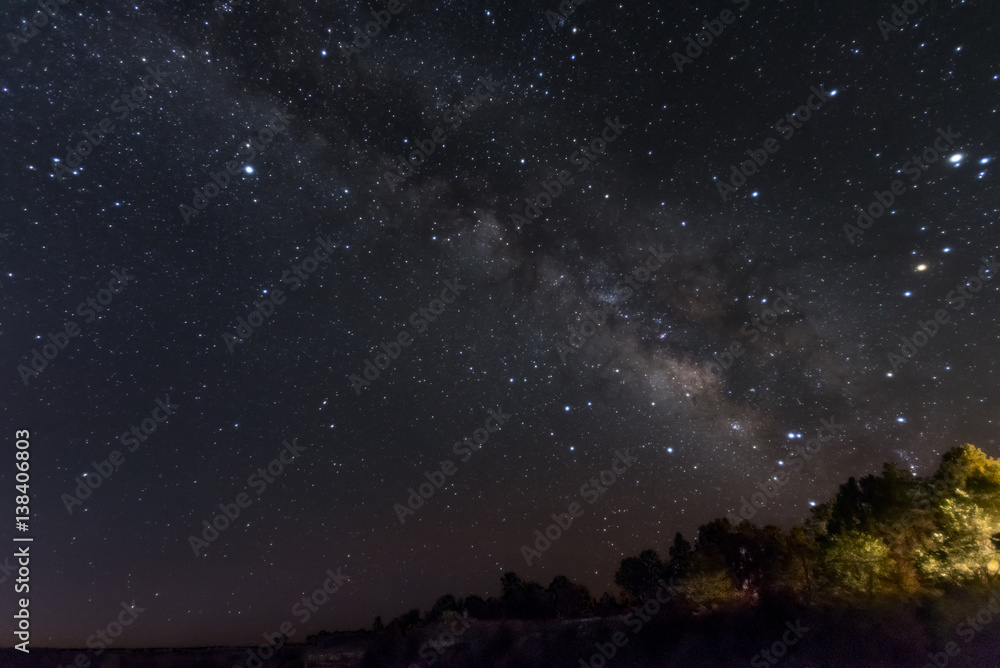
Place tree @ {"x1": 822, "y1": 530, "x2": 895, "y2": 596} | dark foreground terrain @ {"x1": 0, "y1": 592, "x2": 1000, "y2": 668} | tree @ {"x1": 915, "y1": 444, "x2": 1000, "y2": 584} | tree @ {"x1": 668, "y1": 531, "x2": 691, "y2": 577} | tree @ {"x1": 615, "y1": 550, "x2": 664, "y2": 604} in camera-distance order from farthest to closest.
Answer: tree @ {"x1": 615, "y1": 550, "x2": 664, "y2": 604} < tree @ {"x1": 668, "y1": 531, "x2": 691, "y2": 577} < tree @ {"x1": 822, "y1": 530, "x2": 895, "y2": 596} < dark foreground terrain @ {"x1": 0, "y1": 592, "x2": 1000, "y2": 668} < tree @ {"x1": 915, "y1": 444, "x2": 1000, "y2": 584}

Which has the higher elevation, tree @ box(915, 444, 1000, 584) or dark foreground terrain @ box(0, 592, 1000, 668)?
tree @ box(915, 444, 1000, 584)

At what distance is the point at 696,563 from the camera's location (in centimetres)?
3441

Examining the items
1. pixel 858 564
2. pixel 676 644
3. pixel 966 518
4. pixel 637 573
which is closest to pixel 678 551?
pixel 637 573

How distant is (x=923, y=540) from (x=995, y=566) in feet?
9.51

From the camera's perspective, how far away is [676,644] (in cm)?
2959

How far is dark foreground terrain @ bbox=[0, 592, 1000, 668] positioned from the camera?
21516 millimetres

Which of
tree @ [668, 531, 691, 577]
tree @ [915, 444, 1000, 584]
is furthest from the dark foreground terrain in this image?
tree @ [668, 531, 691, 577]

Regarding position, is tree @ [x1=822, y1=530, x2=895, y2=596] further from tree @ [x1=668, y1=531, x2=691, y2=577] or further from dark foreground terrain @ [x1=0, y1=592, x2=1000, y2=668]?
tree @ [x1=668, y1=531, x2=691, y2=577]

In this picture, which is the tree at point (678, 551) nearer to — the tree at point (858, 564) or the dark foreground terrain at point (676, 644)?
the dark foreground terrain at point (676, 644)

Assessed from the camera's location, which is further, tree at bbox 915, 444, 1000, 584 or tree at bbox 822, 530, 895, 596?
tree at bbox 822, 530, 895, 596

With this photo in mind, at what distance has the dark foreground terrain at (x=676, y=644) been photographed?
21.5 m

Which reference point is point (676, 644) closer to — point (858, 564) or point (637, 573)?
point (858, 564)

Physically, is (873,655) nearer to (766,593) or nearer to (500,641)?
(766,593)

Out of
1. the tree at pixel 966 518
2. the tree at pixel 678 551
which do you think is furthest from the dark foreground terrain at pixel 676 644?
the tree at pixel 678 551
